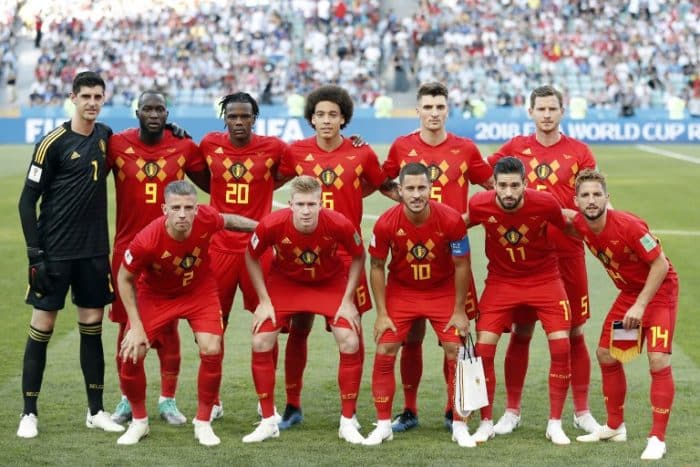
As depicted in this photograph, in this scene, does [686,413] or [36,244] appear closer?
[36,244]

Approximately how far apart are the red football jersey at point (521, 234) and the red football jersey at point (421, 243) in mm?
199

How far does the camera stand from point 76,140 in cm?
805

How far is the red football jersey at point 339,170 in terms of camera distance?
27.9ft

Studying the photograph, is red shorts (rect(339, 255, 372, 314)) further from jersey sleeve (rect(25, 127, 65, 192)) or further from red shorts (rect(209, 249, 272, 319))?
jersey sleeve (rect(25, 127, 65, 192))

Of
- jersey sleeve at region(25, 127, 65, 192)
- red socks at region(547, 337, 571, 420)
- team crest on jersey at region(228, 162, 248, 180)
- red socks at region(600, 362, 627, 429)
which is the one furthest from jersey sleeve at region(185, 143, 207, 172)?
red socks at region(600, 362, 627, 429)

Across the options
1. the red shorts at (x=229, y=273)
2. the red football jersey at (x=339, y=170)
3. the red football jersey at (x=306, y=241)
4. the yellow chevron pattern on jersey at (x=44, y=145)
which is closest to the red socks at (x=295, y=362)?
the red shorts at (x=229, y=273)

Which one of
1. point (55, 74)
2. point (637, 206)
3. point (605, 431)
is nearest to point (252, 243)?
point (605, 431)

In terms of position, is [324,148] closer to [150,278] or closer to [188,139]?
[188,139]

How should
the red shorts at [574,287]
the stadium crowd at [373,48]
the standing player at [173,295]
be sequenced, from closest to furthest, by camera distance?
the standing player at [173,295], the red shorts at [574,287], the stadium crowd at [373,48]

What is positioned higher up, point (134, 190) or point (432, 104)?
point (432, 104)

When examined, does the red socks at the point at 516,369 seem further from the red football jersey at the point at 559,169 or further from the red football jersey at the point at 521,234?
the red football jersey at the point at 559,169

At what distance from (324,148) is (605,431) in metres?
2.83

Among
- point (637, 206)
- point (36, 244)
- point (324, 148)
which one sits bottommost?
point (637, 206)

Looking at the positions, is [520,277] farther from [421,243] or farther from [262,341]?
[262,341]
